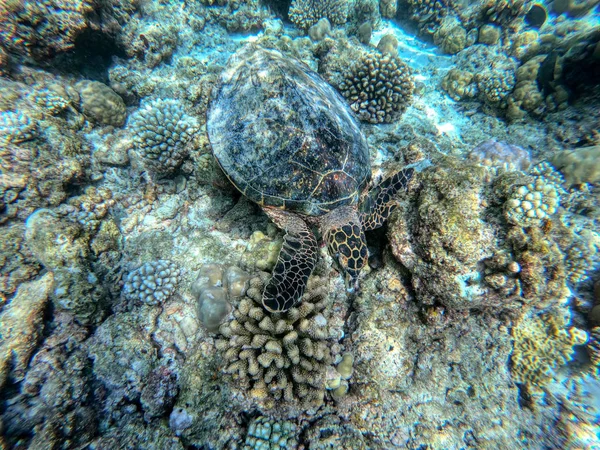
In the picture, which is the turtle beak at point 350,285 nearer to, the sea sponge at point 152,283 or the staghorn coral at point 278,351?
the staghorn coral at point 278,351

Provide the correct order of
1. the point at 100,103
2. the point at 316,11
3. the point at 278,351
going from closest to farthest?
the point at 278,351, the point at 100,103, the point at 316,11

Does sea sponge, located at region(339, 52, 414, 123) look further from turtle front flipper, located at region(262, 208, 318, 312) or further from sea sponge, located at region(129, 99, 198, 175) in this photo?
→ sea sponge, located at region(129, 99, 198, 175)

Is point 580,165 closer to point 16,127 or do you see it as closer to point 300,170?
point 300,170

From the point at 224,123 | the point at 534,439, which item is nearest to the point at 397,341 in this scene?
the point at 534,439

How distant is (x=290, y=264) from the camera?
305 cm

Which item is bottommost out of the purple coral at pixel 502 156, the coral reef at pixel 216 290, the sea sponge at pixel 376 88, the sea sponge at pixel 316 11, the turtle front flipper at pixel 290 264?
the coral reef at pixel 216 290

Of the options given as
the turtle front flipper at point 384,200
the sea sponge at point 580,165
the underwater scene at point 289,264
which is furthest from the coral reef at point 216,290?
the sea sponge at point 580,165

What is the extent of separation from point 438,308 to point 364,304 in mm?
890

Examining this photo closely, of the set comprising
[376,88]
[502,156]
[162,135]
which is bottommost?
[162,135]

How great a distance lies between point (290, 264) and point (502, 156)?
4110 mm

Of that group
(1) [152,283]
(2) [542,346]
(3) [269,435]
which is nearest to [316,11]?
(1) [152,283]

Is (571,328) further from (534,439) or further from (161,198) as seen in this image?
(161,198)

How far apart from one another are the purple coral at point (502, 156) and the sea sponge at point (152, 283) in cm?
550

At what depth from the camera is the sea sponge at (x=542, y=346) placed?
2.85 meters
